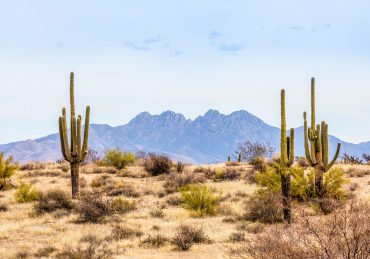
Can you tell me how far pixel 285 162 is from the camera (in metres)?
14.6

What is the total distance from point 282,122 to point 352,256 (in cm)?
928

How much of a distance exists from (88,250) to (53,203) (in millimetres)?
7337

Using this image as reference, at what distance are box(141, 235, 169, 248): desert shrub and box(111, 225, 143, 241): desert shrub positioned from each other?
0.71 m

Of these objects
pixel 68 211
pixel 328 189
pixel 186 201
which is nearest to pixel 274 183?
pixel 328 189

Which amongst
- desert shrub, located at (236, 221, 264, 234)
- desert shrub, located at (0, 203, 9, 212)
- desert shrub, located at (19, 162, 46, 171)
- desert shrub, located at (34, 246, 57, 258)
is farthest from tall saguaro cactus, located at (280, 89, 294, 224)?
desert shrub, located at (19, 162, 46, 171)

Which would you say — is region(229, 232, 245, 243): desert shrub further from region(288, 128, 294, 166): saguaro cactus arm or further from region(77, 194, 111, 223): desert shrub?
region(77, 194, 111, 223): desert shrub

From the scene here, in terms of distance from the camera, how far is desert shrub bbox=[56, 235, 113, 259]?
10203 mm

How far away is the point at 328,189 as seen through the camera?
17234 millimetres

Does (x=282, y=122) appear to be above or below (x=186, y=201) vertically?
above

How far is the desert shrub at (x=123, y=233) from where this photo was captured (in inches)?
500

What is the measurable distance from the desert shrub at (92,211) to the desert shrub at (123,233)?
1.70 m

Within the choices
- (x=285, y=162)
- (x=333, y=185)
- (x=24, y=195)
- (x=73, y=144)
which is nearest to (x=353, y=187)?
(x=333, y=185)

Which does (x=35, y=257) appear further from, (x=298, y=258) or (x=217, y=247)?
(x=298, y=258)

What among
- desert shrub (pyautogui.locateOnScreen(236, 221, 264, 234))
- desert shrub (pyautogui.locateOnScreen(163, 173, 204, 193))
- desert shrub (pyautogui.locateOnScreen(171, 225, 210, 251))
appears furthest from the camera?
desert shrub (pyautogui.locateOnScreen(163, 173, 204, 193))
